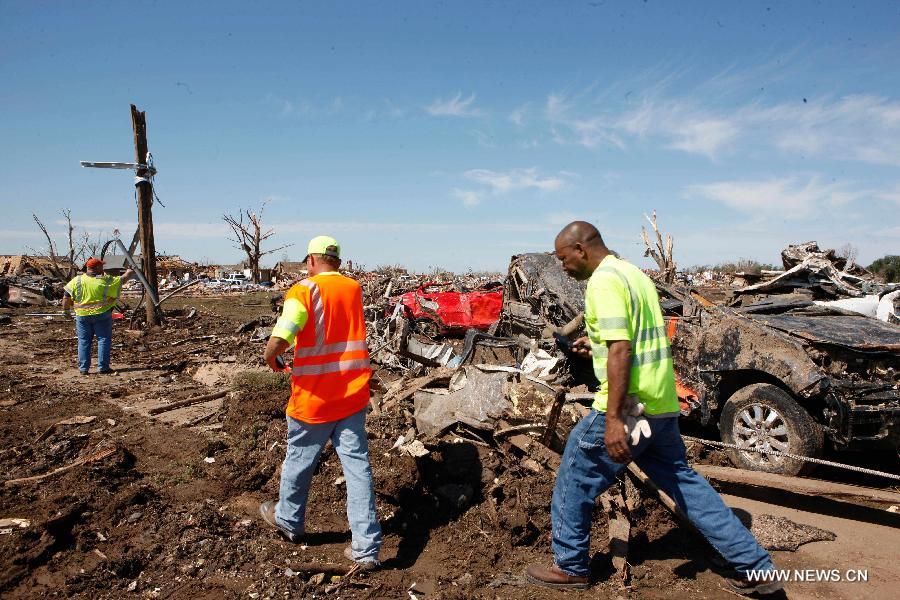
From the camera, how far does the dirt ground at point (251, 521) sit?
3.16 metres

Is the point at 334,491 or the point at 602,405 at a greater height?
the point at 602,405

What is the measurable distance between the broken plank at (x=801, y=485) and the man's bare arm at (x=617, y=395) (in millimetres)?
2213

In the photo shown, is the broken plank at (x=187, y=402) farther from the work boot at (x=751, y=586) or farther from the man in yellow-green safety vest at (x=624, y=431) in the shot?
the work boot at (x=751, y=586)

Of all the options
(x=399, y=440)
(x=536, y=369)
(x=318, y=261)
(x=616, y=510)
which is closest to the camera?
(x=318, y=261)

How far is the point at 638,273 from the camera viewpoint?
2867mm

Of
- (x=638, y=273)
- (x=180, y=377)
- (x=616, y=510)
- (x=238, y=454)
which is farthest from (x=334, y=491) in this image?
(x=180, y=377)

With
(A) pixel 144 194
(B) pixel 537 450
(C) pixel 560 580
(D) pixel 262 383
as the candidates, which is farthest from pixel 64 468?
(A) pixel 144 194

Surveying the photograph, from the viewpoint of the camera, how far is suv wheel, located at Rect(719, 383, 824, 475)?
4535 mm

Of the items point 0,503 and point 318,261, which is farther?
point 0,503

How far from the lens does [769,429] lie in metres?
4.79

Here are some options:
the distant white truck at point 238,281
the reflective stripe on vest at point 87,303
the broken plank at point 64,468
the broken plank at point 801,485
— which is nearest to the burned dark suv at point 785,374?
the broken plank at point 801,485

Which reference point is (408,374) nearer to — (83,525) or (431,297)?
(431,297)

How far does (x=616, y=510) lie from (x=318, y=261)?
2.74 meters

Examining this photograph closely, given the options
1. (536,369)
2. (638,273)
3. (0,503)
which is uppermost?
(638,273)
